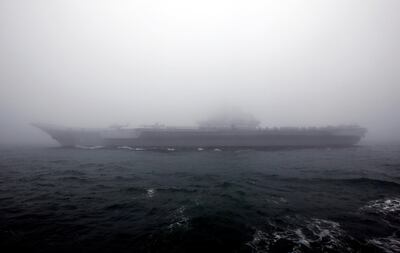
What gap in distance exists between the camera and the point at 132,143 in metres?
39.1

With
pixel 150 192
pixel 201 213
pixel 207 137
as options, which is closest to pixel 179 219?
pixel 201 213

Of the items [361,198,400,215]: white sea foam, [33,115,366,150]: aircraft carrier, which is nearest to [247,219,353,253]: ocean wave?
[361,198,400,215]: white sea foam

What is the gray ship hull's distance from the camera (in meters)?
38.2

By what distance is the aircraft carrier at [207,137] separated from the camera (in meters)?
38.2

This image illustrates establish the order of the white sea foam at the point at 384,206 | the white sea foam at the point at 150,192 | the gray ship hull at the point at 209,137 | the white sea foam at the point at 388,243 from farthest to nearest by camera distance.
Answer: the gray ship hull at the point at 209,137
the white sea foam at the point at 150,192
the white sea foam at the point at 384,206
the white sea foam at the point at 388,243

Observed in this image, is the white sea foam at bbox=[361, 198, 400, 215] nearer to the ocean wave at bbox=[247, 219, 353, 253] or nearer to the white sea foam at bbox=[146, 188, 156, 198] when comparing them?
the ocean wave at bbox=[247, 219, 353, 253]

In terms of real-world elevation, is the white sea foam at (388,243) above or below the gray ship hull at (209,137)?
below

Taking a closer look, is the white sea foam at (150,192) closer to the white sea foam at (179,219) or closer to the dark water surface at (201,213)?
the dark water surface at (201,213)

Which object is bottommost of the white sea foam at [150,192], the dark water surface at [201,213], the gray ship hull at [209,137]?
the white sea foam at [150,192]

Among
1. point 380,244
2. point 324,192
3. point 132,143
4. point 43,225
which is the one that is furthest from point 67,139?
point 380,244

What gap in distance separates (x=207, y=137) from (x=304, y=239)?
31.7 m

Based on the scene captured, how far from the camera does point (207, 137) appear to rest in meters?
38.4

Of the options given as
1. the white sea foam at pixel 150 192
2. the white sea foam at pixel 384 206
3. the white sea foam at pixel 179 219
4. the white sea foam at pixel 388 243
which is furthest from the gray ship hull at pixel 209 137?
the white sea foam at pixel 388 243

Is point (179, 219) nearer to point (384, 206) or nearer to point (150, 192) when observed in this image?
point (150, 192)
